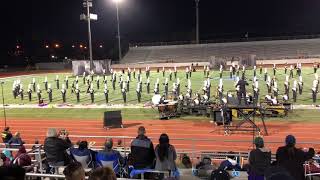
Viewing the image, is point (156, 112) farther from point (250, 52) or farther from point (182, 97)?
point (250, 52)

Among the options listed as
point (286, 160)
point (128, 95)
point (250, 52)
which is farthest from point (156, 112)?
point (250, 52)

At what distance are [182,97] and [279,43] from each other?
1435 inches

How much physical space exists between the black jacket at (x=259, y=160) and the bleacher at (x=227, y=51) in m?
41.4

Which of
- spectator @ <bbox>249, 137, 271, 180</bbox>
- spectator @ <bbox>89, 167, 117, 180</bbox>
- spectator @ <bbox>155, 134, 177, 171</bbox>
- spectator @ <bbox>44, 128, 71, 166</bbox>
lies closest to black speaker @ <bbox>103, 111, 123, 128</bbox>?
spectator @ <bbox>44, 128, 71, 166</bbox>

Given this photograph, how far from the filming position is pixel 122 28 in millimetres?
77062

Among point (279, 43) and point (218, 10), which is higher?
point (218, 10)

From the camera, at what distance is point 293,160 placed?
5.34m

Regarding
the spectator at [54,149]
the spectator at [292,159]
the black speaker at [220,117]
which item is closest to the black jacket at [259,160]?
the spectator at [292,159]

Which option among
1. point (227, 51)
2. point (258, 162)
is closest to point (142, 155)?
point (258, 162)

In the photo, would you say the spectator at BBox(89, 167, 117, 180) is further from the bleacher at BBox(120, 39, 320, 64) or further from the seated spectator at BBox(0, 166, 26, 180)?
the bleacher at BBox(120, 39, 320, 64)

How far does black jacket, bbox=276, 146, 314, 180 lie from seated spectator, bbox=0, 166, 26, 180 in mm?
3610

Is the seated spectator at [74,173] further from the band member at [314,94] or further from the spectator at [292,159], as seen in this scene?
the band member at [314,94]

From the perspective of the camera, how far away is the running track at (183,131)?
502 inches

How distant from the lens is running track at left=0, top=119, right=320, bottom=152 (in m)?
12.7
